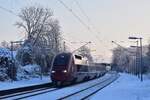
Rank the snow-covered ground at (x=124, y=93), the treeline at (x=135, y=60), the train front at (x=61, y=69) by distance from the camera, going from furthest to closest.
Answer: the treeline at (x=135, y=60) < the train front at (x=61, y=69) < the snow-covered ground at (x=124, y=93)

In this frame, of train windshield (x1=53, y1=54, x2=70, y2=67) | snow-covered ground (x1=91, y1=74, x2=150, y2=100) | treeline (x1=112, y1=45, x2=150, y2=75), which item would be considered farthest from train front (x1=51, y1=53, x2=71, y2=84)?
treeline (x1=112, y1=45, x2=150, y2=75)

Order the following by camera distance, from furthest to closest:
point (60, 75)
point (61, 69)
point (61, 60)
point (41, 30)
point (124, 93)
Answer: point (41, 30) → point (61, 60) → point (61, 69) → point (60, 75) → point (124, 93)

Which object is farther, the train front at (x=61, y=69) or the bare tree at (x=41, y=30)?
the bare tree at (x=41, y=30)

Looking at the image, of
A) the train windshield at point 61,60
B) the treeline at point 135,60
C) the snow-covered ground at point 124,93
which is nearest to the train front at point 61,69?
the train windshield at point 61,60

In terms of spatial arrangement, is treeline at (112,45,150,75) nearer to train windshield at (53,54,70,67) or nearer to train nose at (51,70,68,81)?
train windshield at (53,54,70,67)

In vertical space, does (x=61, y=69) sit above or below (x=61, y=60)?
below

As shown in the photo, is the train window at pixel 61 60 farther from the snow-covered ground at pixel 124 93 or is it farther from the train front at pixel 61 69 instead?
the snow-covered ground at pixel 124 93

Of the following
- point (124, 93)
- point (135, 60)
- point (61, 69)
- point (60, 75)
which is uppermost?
point (135, 60)

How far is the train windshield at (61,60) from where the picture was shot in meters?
48.3

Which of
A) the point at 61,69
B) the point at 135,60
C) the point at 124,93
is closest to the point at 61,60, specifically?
the point at 61,69

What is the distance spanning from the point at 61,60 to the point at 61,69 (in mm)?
1137

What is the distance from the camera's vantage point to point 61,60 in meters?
48.7

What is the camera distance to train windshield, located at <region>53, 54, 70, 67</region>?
48297 millimetres

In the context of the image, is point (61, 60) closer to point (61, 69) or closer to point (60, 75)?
point (61, 69)
